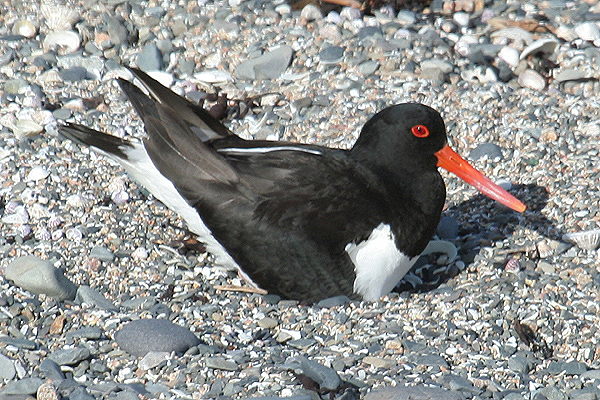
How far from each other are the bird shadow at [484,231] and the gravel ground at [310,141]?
1cm

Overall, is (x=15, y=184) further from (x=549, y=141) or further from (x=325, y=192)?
(x=549, y=141)

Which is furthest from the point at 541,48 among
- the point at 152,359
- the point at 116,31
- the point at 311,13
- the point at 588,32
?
the point at 152,359

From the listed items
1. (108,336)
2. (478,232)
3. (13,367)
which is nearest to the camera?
(13,367)

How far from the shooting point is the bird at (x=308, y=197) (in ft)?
13.0

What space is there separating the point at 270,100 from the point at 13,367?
2747mm

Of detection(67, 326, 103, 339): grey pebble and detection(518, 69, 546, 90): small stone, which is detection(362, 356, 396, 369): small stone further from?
detection(518, 69, 546, 90): small stone

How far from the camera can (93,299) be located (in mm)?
3904

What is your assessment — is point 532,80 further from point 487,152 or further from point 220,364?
point 220,364

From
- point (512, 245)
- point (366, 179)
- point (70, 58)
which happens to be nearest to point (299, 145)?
point (366, 179)

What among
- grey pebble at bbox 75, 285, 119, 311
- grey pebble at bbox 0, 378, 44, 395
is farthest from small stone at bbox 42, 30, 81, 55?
grey pebble at bbox 0, 378, 44, 395

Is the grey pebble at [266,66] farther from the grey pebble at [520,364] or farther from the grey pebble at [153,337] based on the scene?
the grey pebble at [520,364]

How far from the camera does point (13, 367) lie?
10.6 feet

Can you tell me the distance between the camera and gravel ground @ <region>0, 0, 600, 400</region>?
334cm

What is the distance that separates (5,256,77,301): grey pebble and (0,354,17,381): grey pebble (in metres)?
0.67
